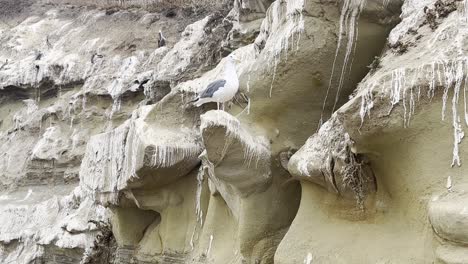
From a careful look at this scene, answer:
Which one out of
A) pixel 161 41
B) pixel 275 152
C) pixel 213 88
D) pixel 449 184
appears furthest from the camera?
pixel 161 41

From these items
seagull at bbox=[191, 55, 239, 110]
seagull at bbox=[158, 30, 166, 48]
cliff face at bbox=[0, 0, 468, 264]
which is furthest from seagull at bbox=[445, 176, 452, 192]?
seagull at bbox=[158, 30, 166, 48]

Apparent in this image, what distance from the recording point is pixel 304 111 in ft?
17.1

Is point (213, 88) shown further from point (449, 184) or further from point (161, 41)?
point (161, 41)

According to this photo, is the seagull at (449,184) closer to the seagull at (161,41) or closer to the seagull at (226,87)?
the seagull at (226,87)

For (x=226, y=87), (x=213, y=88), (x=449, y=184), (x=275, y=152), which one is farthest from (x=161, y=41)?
(x=449, y=184)

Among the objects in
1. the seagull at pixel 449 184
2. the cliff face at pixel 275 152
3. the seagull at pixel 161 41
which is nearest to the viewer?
the seagull at pixel 449 184

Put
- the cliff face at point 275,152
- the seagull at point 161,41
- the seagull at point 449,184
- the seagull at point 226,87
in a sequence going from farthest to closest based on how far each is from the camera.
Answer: the seagull at point 161,41 < the seagull at point 226,87 < the cliff face at point 275,152 < the seagull at point 449,184

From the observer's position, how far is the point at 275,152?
16.9 ft

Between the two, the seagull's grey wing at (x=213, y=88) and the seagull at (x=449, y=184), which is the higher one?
the seagull at (x=449, y=184)

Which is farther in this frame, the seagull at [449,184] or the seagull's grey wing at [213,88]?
the seagull's grey wing at [213,88]

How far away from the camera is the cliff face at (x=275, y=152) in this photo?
3.65 metres

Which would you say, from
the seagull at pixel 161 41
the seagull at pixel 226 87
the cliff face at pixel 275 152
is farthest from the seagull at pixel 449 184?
the seagull at pixel 161 41

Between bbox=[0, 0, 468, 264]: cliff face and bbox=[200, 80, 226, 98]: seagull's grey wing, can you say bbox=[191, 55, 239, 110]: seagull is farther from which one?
bbox=[0, 0, 468, 264]: cliff face

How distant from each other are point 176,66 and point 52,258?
2839 millimetres
